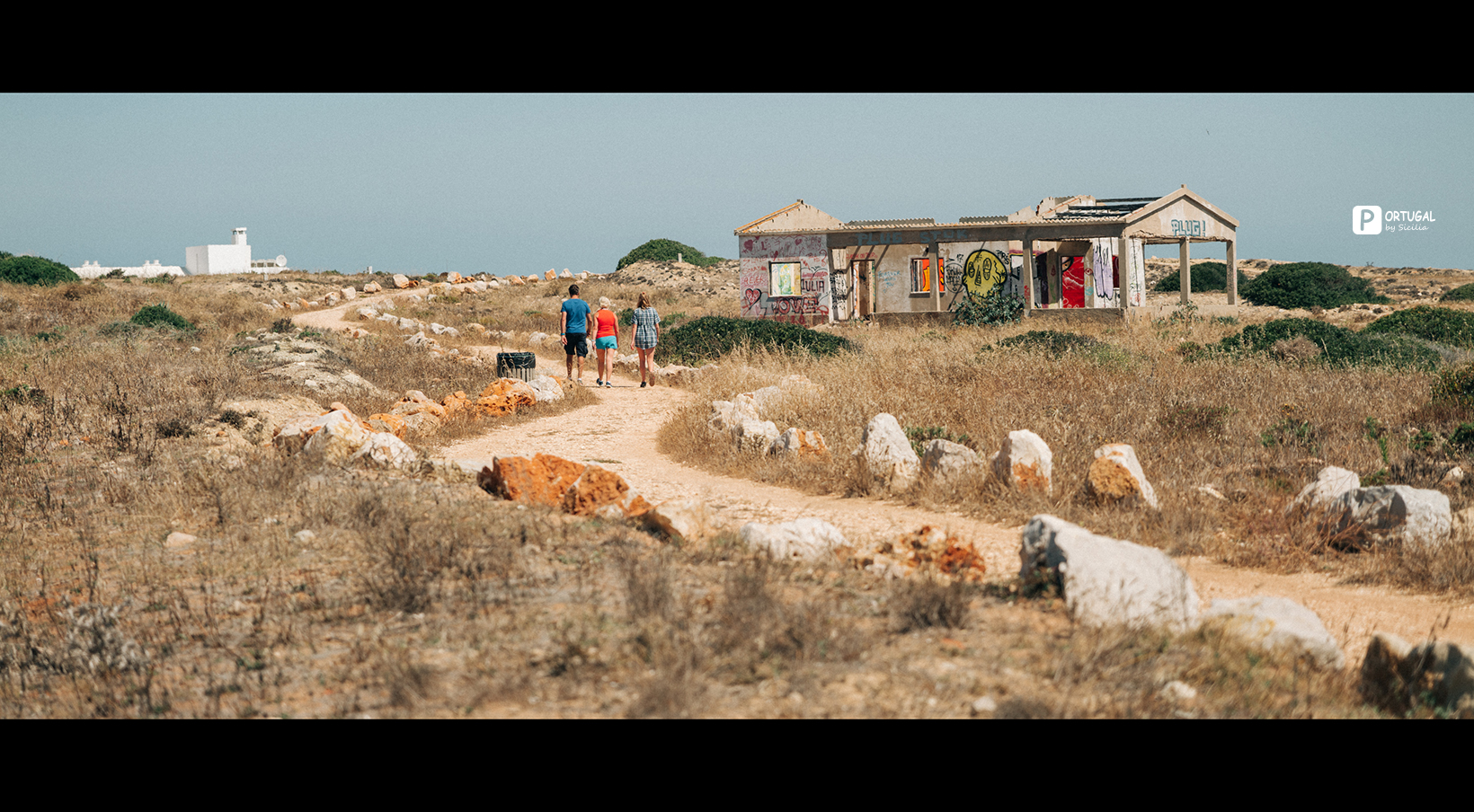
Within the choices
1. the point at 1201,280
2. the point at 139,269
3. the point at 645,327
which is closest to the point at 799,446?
the point at 645,327

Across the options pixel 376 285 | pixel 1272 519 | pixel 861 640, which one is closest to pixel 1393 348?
pixel 1272 519

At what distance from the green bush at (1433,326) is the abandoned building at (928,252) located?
6266 millimetres

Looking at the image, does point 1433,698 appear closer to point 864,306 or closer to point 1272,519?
point 1272,519

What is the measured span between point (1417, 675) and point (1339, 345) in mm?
13144

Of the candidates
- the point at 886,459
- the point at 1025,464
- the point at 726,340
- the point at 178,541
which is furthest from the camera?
the point at 726,340

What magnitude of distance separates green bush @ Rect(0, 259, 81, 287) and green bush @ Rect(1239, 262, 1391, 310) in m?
46.4

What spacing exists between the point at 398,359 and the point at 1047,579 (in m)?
15.1

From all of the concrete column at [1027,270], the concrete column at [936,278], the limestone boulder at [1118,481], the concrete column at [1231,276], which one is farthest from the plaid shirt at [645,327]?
the concrete column at [1231,276]

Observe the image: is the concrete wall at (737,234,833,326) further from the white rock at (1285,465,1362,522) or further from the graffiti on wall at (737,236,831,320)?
the white rock at (1285,465,1362,522)

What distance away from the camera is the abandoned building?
2486cm

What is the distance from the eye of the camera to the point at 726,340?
768 inches

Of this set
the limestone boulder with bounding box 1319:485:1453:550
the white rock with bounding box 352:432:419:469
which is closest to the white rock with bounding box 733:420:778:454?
the white rock with bounding box 352:432:419:469

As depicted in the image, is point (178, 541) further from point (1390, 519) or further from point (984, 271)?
point (984, 271)

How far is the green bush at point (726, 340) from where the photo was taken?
18.0 metres
